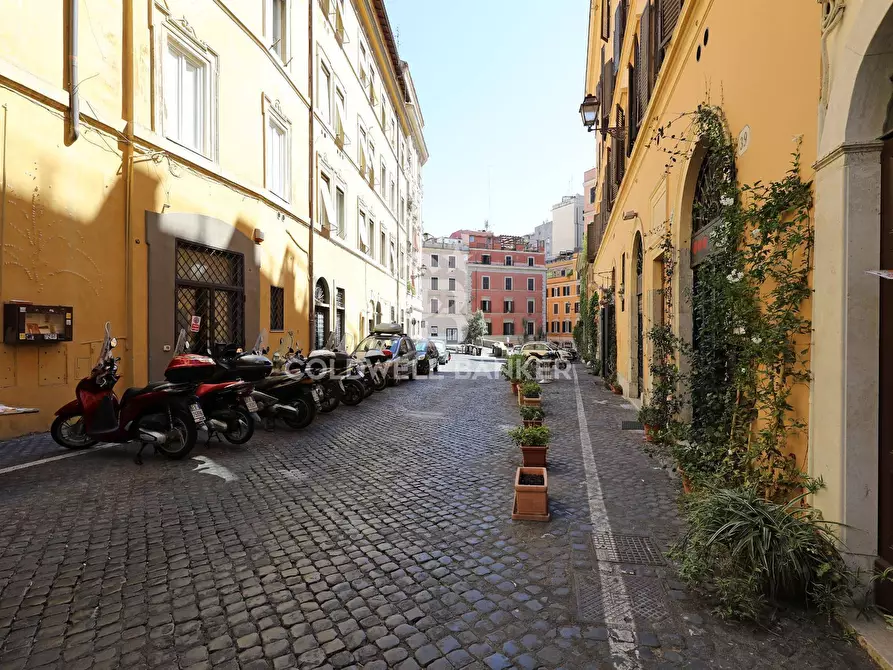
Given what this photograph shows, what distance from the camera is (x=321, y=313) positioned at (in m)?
16.3

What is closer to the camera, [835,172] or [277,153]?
[835,172]

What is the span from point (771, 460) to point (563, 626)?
2023 mm

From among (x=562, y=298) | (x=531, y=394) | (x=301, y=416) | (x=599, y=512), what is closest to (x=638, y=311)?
(x=531, y=394)

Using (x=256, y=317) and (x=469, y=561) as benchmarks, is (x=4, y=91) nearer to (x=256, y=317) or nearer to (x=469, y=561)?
(x=256, y=317)

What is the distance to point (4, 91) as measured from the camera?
20.7 feet

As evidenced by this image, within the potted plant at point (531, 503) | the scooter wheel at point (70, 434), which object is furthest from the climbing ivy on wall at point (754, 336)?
the scooter wheel at point (70, 434)

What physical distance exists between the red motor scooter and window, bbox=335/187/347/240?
1271 centimetres

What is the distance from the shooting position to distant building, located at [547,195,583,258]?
212ft

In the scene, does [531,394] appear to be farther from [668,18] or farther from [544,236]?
[544,236]

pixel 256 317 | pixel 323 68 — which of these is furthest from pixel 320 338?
pixel 323 68

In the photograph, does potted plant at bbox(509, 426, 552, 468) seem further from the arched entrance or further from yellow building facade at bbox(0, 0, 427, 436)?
yellow building facade at bbox(0, 0, 427, 436)

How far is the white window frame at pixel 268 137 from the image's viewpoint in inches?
472

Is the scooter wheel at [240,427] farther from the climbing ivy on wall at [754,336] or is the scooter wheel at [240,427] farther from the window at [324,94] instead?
the window at [324,94]

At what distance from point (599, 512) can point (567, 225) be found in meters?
66.3
